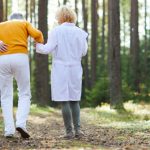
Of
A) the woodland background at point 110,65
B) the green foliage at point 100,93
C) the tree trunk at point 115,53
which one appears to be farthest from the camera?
the green foliage at point 100,93

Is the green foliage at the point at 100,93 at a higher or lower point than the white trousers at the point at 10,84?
lower

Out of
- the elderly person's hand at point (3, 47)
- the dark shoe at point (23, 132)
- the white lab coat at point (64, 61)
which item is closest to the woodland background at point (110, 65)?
the white lab coat at point (64, 61)

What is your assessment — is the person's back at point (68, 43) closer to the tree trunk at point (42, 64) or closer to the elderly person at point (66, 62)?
the elderly person at point (66, 62)

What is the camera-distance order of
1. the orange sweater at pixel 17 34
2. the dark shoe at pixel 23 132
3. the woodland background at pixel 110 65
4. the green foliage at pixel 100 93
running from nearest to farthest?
1. the dark shoe at pixel 23 132
2. the orange sweater at pixel 17 34
3. the woodland background at pixel 110 65
4. the green foliage at pixel 100 93

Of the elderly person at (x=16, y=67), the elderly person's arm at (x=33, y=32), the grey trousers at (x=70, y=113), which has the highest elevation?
the elderly person's arm at (x=33, y=32)

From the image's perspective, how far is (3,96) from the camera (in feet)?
29.6

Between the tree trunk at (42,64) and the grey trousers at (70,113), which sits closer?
the grey trousers at (70,113)

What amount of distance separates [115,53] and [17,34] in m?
12.1

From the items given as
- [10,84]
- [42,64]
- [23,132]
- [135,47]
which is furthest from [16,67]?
[135,47]

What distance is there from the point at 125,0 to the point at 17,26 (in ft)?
141

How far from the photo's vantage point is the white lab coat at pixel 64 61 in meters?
8.92

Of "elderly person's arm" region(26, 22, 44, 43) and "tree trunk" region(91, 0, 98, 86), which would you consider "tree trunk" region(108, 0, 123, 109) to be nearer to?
"elderly person's arm" region(26, 22, 44, 43)

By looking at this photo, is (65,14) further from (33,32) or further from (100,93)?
(100,93)

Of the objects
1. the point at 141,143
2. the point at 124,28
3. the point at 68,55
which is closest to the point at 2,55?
the point at 68,55
